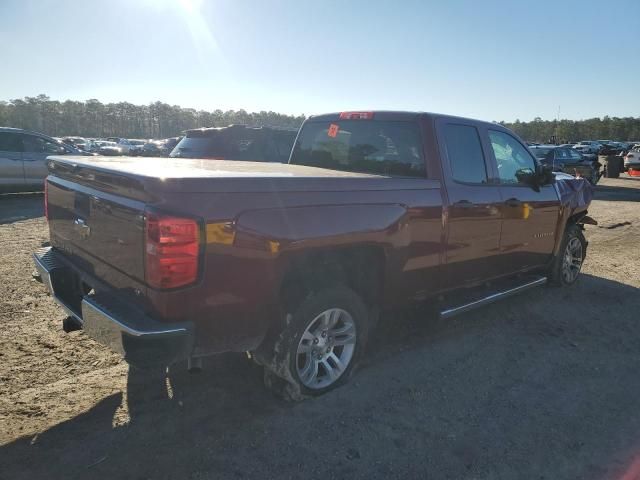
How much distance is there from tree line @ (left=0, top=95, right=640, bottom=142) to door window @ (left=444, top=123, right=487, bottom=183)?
85939mm

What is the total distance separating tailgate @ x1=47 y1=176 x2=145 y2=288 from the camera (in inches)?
103

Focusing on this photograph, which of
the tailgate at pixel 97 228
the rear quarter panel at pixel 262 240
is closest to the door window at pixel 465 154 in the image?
the rear quarter panel at pixel 262 240

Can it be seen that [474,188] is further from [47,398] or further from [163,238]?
[47,398]

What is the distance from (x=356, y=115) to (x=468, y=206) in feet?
4.32

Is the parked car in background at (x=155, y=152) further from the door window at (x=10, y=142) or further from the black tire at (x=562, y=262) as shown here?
the black tire at (x=562, y=262)

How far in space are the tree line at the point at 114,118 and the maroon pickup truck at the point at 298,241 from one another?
87.0 meters

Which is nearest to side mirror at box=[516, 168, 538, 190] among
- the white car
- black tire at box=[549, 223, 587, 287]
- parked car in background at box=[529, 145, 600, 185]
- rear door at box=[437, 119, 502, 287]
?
rear door at box=[437, 119, 502, 287]

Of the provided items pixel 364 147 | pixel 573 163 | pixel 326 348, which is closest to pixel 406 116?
pixel 364 147

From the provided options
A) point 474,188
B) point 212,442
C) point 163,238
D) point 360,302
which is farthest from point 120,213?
Answer: point 474,188

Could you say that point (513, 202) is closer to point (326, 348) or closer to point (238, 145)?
point (326, 348)

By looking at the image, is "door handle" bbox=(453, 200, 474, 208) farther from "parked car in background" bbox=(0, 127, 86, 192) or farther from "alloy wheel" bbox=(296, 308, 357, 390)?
"parked car in background" bbox=(0, 127, 86, 192)

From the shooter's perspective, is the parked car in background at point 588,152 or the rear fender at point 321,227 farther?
the parked car in background at point 588,152

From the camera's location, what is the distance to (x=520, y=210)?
15.6ft

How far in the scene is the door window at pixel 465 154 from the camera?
4062 mm
